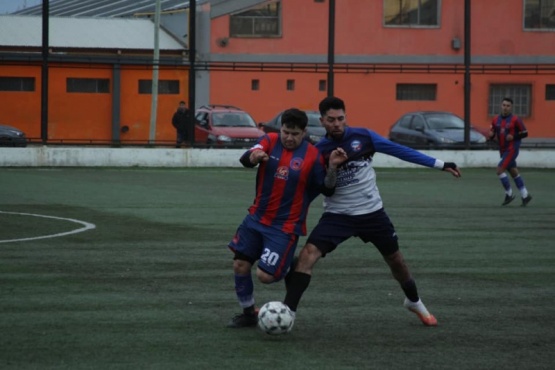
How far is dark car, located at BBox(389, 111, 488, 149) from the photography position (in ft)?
114

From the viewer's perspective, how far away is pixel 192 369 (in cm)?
744

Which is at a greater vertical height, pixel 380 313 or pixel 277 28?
pixel 277 28

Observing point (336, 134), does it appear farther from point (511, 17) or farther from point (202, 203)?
point (511, 17)

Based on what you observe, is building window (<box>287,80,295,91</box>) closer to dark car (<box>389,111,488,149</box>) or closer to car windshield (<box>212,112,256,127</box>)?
car windshield (<box>212,112,256,127</box>)

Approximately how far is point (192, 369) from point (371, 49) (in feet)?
124

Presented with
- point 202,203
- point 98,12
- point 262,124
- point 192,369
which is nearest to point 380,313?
point 192,369

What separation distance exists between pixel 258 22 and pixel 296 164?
3676 centimetres

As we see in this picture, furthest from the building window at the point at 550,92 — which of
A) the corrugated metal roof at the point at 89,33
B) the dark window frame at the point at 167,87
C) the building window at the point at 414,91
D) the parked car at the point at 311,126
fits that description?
the dark window frame at the point at 167,87

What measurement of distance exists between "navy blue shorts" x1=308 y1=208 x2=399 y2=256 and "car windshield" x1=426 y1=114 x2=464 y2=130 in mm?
27034

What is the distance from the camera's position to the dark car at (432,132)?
34.7m

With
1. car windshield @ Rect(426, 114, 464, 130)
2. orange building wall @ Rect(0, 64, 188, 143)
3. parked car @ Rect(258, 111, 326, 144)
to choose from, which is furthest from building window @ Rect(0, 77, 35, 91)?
car windshield @ Rect(426, 114, 464, 130)

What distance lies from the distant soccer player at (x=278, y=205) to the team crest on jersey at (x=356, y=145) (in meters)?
0.29

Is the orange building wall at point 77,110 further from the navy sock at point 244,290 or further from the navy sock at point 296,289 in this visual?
the navy sock at point 296,289

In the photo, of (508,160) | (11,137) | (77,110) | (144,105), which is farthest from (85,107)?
(508,160)
